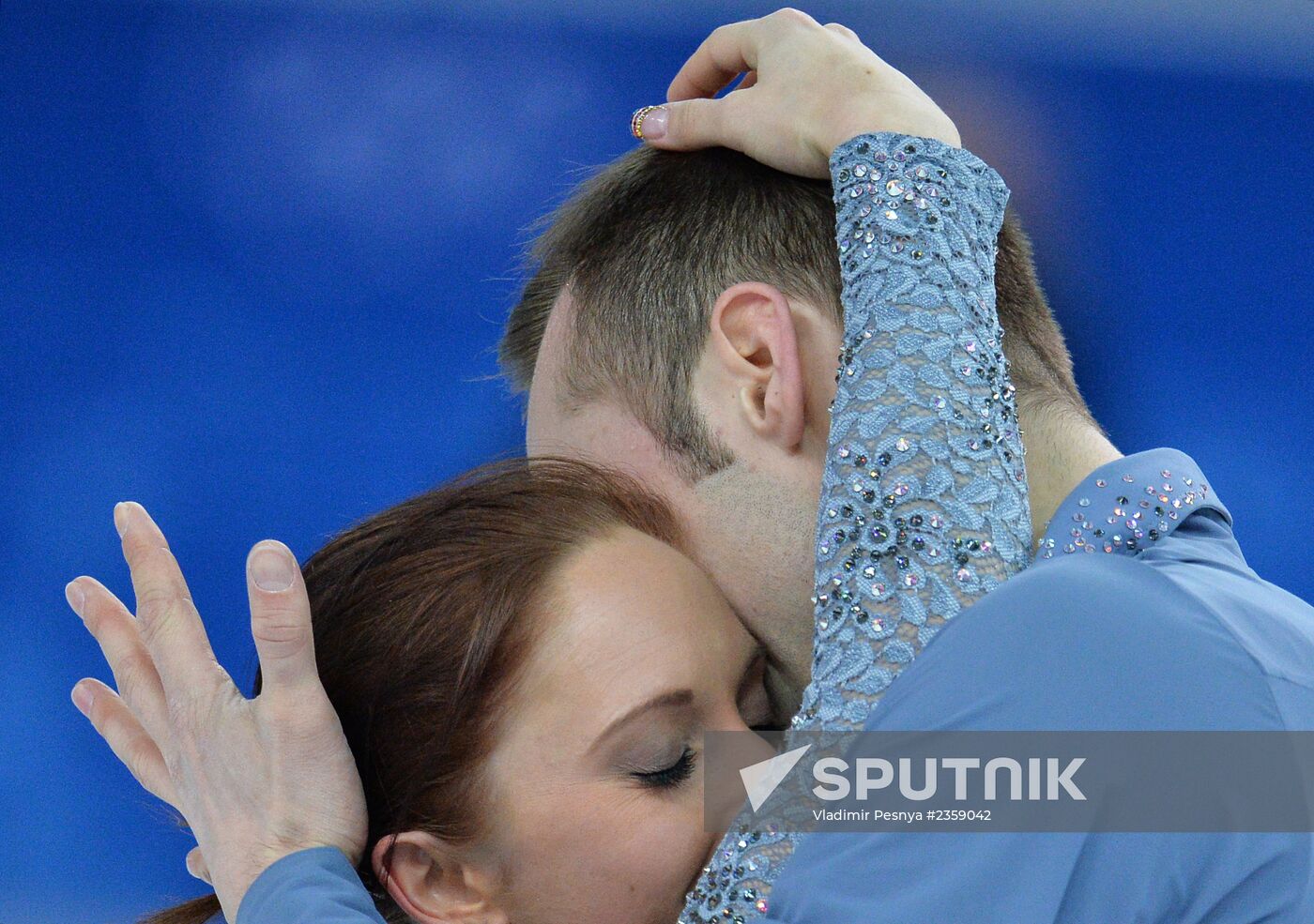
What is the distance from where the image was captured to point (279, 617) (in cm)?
109

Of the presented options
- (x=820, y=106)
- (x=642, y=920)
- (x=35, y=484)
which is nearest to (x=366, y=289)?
(x=35, y=484)

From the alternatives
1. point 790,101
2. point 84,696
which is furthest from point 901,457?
point 84,696

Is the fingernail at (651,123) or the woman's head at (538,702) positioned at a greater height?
the fingernail at (651,123)

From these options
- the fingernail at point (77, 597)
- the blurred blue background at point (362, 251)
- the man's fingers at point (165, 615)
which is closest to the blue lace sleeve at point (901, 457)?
the man's fingers at point (165, 615)

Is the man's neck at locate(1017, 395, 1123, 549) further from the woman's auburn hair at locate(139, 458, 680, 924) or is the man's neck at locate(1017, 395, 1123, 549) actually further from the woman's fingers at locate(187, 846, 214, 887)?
the woman's fingers at locate(187, 846, 214, 887)

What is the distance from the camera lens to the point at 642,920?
46.8 inches

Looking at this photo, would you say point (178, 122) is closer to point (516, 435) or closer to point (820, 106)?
point (516, 435)

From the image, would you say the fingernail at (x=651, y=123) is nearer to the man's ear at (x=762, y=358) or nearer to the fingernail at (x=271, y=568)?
the man's ear at (x=762, y=358)

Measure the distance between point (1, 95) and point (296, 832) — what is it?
196 centimetres

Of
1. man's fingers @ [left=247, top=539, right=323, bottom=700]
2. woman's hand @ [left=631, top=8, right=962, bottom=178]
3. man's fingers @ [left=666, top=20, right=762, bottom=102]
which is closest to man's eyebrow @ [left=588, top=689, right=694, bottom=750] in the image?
man's fingers @ [left=247, top=539, right=323, bottom=700]

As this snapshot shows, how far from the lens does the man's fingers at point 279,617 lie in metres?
1.09

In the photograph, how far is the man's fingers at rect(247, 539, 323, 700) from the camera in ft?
3.56

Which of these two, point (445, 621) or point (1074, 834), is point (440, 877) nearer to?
point (445, 621)

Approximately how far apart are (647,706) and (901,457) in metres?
0.31
